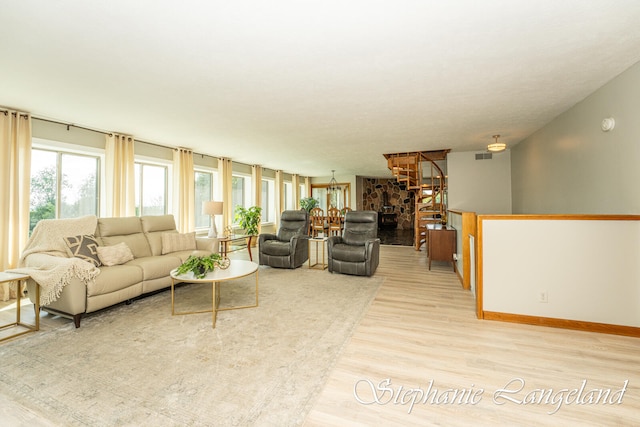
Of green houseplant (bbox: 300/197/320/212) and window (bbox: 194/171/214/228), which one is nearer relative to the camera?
window (bbox: 194/171/214/228)

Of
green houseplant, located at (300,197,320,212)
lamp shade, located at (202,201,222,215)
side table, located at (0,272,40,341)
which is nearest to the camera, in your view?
side table, located at (0,272,40,341)

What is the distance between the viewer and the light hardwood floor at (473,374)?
1.56 m

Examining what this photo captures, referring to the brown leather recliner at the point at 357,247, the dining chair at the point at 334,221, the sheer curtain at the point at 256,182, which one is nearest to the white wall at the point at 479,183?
the brown leather recliner at the point at 357,247

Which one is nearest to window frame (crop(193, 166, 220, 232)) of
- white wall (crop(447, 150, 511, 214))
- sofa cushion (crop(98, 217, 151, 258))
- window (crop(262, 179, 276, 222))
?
sofa cushion (crop(98, 217, 151, 258))

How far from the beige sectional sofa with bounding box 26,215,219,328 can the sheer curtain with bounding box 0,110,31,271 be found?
39.0 inches

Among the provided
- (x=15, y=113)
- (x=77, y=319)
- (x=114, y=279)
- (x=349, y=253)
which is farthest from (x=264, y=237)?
(x=15, y=113)

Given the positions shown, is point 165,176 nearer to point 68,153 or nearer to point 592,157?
point 68,153

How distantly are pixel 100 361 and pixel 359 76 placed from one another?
10.6ft

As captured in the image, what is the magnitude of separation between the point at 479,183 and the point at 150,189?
285 inches

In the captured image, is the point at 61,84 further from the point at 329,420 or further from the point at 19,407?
the point at 329,420

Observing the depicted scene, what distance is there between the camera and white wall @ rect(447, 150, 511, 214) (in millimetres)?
6355

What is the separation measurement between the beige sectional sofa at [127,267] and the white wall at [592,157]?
513cm

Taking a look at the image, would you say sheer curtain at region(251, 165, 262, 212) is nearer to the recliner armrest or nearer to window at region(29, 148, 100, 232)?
the recliner armrest

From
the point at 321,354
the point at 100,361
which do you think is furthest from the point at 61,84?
the point at 321,354
